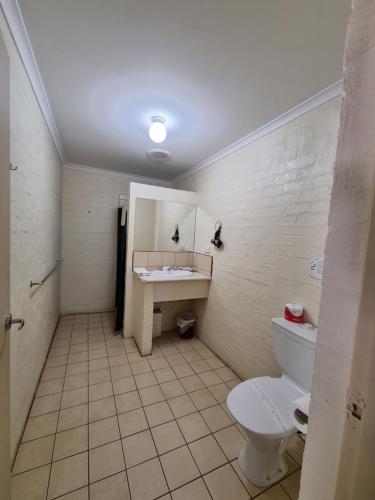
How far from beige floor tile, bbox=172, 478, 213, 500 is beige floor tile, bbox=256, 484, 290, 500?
295 mm

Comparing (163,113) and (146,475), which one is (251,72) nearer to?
(163,113)

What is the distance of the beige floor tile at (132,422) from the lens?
57.9 inches

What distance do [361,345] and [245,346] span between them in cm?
184

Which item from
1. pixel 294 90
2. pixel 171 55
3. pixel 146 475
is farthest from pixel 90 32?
pixel 146 475

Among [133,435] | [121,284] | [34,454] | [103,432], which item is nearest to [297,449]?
[133,435]

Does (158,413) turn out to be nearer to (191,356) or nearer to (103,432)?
(103,432)

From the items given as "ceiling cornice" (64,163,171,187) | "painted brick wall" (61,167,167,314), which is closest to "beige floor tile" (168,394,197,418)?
"painted brick wall" (61,167,167,314)

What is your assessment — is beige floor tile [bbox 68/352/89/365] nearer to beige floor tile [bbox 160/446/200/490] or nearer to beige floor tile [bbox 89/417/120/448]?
beige floor tile [bbox 89/417/120/448]

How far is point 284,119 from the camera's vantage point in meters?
1.65

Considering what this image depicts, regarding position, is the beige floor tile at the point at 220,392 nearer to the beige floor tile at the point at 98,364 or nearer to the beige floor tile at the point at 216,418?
the beige floor tile at the point at 216,418

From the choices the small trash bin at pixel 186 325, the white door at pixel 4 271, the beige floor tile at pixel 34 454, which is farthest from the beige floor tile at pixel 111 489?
the small trash bin at pixel 186 325

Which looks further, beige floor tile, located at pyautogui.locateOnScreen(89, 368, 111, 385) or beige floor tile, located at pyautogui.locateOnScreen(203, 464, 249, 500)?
beige floor tile, located at pyautogui.locateOnScreen(89, 368, 111, 385)

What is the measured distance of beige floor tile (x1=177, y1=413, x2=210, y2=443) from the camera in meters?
1.47

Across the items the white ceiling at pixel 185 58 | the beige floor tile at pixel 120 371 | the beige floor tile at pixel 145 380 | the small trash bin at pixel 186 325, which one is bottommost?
the beige floor tile at pixel 120 371
